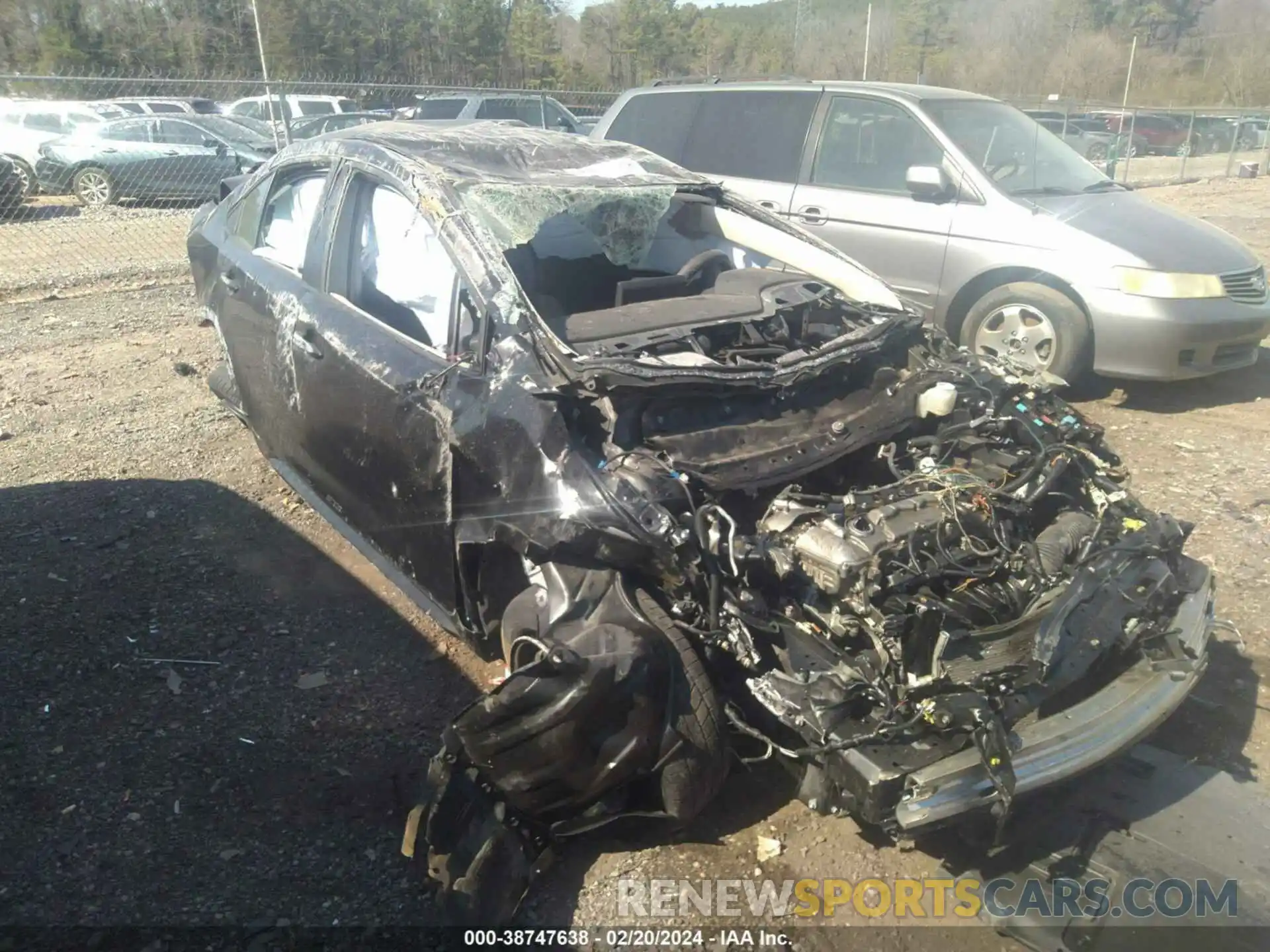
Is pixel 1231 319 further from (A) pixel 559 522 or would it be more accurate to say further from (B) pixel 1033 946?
(A) pixel 559 522

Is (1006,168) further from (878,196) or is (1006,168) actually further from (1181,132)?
(1181,132)

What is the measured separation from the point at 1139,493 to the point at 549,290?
331 centimetres

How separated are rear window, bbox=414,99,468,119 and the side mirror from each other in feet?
Result: 38.9

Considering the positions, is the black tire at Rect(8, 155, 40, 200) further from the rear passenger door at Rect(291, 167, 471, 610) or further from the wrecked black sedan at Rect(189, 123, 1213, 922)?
the rear passenger door at Rect(291, 167, 471, 610)

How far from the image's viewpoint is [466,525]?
9.79ft

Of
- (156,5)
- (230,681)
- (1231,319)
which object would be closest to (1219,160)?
(1231,319)

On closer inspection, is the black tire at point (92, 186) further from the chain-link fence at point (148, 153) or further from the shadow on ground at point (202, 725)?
the shadow on ground at point (202, 725)

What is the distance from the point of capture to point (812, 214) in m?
6.73

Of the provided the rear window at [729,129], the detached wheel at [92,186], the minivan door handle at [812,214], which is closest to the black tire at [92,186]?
the detached wheel at [92,186]

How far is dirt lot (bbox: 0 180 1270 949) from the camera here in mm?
2633

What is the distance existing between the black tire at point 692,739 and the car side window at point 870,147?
15.8ft

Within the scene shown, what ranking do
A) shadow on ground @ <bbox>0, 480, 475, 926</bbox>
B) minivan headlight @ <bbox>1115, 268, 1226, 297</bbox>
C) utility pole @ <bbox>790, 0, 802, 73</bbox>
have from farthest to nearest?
utility pole @ <bbox>790, 0, 802, 73</bbox> → minivan headlight @ <bbox>1115, 268, 1226, 297</bbox> → shadow on ground @ <bbox>0, 480, 475, 926</bbox>

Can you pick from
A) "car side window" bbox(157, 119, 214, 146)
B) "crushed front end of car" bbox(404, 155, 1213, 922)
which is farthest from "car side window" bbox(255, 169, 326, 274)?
"car side window" bbox(157, 119, 214, 146)

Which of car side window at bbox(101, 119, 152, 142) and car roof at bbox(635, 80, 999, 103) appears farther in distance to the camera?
car side window at bbox(101, 119, 152, 142)
